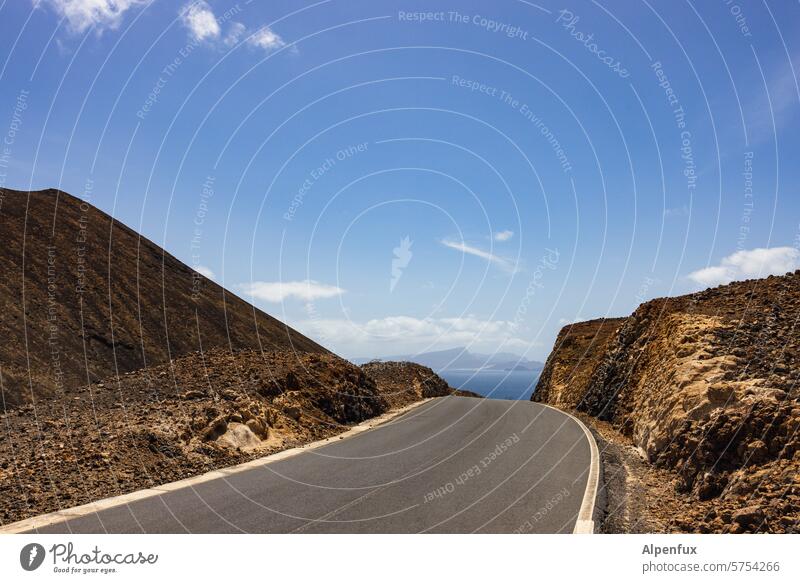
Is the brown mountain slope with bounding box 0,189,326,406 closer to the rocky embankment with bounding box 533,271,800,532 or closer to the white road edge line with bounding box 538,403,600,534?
the white road edge line with bounding box 538,403,600,534

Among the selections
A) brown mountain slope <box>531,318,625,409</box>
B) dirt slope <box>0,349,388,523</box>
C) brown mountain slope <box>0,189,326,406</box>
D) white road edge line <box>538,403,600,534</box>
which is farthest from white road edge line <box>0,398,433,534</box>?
brown mountain slope <box>531,318,625,409</box>

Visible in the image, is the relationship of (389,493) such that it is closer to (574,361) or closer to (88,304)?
(88,304)

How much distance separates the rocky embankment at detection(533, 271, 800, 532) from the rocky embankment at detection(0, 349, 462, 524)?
1093cm

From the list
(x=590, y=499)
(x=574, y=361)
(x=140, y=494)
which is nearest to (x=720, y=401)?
(x=590, y=499)

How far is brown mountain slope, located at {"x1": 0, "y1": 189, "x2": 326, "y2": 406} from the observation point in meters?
22.1

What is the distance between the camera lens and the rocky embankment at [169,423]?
11.0 meters

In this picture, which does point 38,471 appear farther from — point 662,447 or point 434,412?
point 434,412

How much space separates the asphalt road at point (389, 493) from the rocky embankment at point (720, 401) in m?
2.26

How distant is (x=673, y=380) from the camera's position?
16.0m

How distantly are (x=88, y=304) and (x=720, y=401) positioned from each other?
29.1 meters

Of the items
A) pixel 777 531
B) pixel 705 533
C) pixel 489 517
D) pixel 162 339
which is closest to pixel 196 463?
pixel 489 517

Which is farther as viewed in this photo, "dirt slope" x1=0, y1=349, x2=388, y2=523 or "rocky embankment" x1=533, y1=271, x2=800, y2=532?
"dirt slope" x1=0, y1=349, x2=388, y2=523
